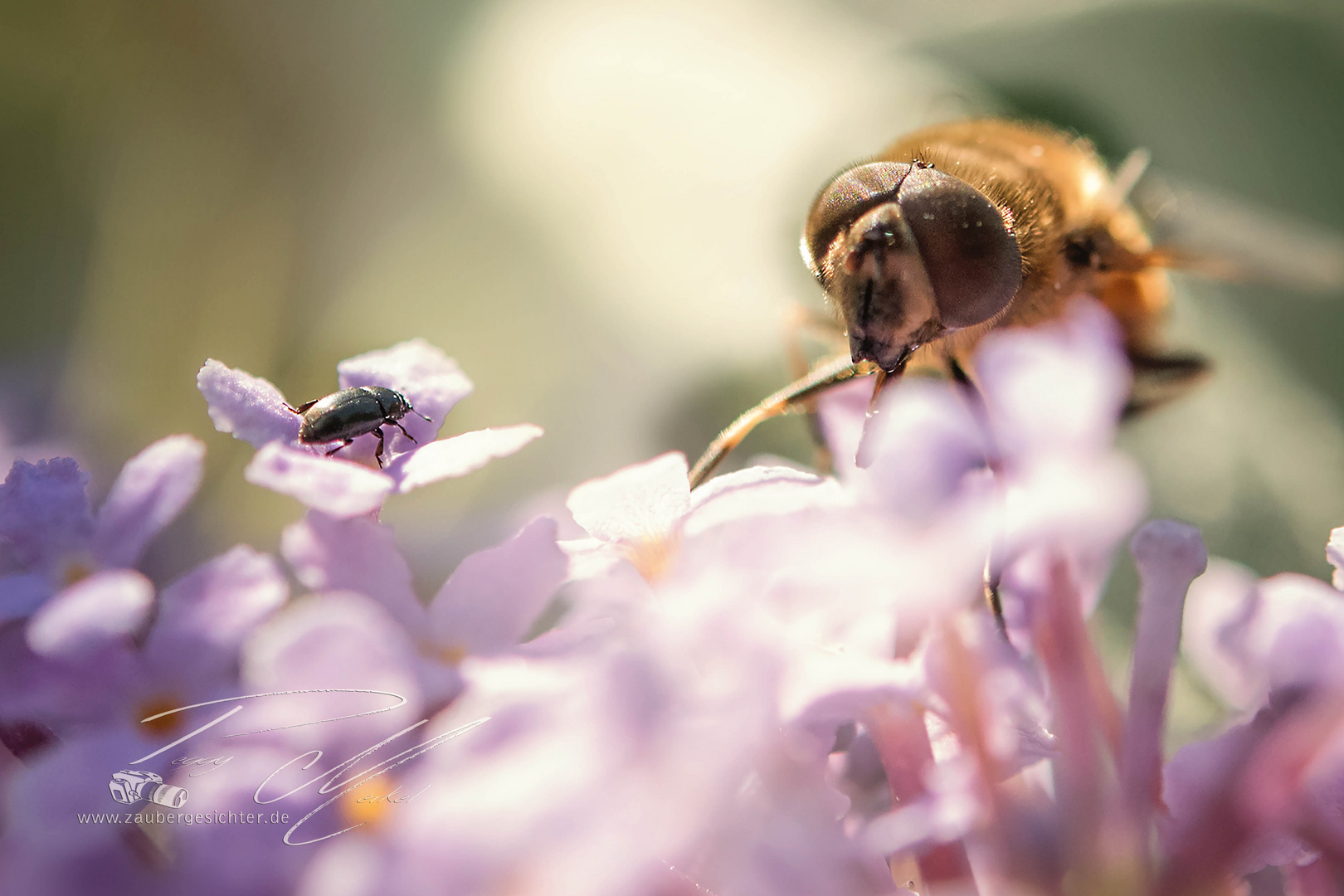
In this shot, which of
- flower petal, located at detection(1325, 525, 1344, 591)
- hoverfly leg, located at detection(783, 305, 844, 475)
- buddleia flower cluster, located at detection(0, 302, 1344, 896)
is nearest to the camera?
buddleia flower cluster, located at detection(0, 302, 1344, 896)

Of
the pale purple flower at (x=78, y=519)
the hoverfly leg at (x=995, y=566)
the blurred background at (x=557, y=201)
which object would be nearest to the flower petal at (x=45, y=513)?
the pale purple flower at (x=78, y=519)

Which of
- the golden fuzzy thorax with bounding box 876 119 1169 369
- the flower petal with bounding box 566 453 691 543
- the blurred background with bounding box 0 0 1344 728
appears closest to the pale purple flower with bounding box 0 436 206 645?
the flower petal with bounding box 566 453 691 543

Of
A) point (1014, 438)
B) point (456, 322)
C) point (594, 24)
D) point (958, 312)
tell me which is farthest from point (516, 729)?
point (594, 24)

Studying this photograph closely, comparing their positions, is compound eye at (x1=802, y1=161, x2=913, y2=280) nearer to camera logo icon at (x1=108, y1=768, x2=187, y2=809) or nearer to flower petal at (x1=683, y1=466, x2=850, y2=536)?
flower petal at (x1=683, y1=466, x2=850, y2=536)

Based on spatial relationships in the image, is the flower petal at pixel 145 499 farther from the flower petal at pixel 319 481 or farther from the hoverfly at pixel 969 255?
the hoverfly at pixel 969 255

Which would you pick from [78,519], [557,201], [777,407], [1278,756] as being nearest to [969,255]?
[777,407]

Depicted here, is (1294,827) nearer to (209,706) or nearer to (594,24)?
(209,706)

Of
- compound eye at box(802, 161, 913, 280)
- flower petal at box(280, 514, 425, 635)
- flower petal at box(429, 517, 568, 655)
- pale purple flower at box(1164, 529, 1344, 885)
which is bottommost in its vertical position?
pale purple flower at box(1164, 529, 1344, 885)
